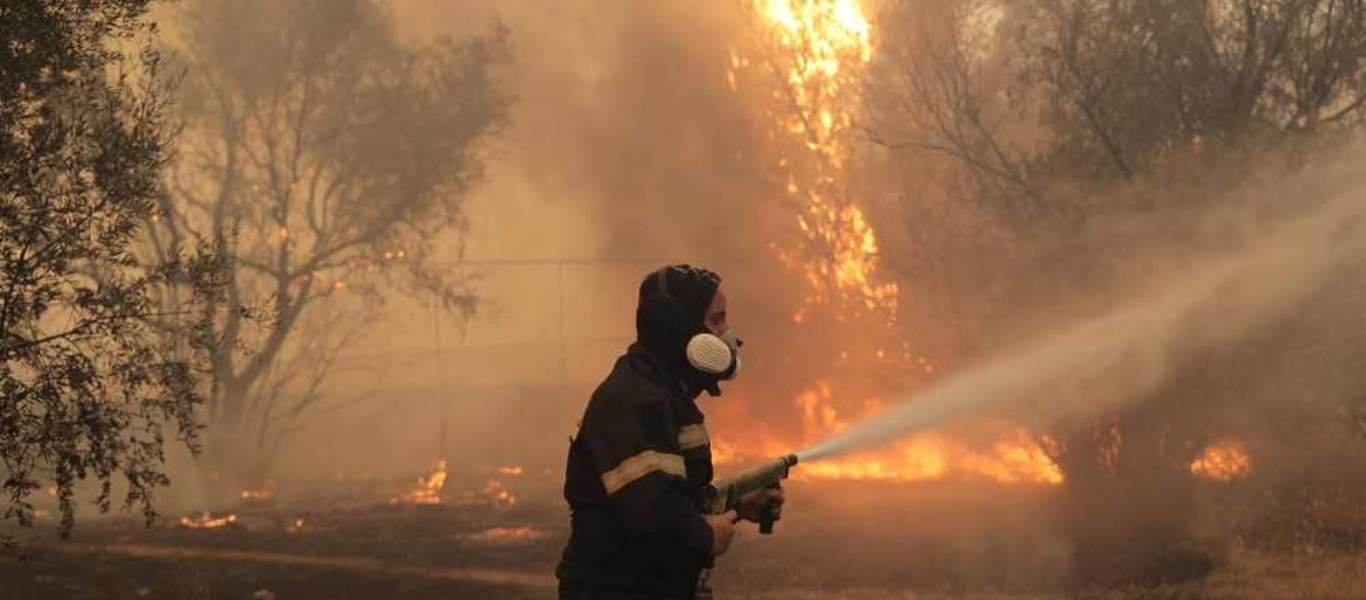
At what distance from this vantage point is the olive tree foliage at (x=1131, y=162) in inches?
560

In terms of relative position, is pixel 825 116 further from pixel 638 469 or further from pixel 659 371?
pixel 638 469

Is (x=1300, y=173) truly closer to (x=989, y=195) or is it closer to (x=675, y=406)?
(x=989, y=195)

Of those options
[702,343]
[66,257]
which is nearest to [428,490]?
[66,257]

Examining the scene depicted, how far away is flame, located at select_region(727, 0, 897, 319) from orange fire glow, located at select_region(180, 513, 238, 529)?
10131 mm

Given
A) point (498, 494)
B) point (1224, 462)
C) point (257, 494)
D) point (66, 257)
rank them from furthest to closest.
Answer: point (257, 494)
point (498, 494)
point (1224, 462)
point (66, 257)

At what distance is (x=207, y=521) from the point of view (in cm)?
1961

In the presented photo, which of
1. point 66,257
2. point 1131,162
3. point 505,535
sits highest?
point 1131,162

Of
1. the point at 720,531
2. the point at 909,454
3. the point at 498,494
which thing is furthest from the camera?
the point at 909,454

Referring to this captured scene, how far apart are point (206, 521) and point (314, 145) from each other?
7887 mm

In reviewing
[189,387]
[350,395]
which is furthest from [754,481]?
[350,395]

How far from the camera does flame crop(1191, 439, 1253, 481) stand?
16.0 metres

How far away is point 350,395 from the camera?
41469 millimetres

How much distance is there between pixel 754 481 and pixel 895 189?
17389 mm

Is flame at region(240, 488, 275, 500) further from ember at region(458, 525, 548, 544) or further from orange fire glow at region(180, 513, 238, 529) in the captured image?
ember at region(458, 525, 548, 544)
